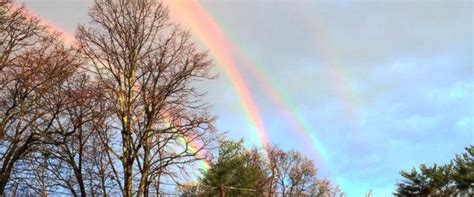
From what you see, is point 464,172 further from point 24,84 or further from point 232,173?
point 24,84

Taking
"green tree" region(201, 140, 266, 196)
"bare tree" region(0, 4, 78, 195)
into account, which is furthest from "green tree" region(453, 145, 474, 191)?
"bare tree" region(0, 4, 78, 195)

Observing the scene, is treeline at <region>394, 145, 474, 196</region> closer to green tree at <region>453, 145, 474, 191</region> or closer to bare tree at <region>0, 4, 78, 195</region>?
green tree at <region>453, 145, 474, 191</region>

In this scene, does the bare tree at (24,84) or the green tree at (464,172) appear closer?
the bare tree at (24,84)

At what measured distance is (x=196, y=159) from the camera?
2495 centimetres

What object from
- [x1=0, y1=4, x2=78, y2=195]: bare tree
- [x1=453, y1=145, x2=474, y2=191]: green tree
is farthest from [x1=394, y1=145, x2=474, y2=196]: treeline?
[x1=0, y1=4, x2=78, y2=195]: bare tree

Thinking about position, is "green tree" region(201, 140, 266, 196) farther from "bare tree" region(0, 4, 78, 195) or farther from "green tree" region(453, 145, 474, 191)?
"bare tree" region(0, 4, 78, 195)

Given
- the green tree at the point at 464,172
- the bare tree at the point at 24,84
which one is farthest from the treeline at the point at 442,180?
the bare tree at the point at 24,84

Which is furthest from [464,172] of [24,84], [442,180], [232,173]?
[24,84]

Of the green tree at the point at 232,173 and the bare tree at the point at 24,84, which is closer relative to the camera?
the bare tree at the point at 24,84

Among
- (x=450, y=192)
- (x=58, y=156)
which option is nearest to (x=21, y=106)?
(x=58, y=156)

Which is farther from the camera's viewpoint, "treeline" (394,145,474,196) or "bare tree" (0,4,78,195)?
"treeline" (394,145,474,196)

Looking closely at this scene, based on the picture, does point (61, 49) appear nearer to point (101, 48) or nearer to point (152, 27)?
point (101, 48)

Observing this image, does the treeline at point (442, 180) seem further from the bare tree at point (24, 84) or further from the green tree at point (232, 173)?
the bare tree at point (24, 84)

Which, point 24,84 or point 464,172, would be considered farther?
point 464,172
